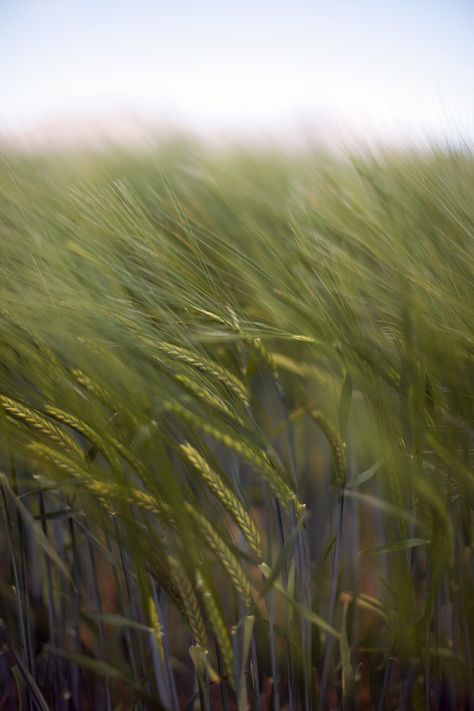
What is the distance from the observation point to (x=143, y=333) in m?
0.47

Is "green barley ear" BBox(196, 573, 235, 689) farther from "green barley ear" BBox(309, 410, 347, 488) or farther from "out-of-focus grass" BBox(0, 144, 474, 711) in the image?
"green barley ear" BBox(309, 410, 347, 488)

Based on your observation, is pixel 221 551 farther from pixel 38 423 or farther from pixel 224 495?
pixel 38 423

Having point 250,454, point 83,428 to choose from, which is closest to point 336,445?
point 250,454

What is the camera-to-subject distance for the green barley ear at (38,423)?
0.45m

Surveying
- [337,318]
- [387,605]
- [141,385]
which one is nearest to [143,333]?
[141,385]

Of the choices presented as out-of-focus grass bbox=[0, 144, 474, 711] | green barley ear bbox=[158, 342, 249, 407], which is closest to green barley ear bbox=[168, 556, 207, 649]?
out-of-focus grass bbox=[0, 144, 474, 711]

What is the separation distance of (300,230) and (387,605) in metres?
0.32

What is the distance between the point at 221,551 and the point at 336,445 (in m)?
0.11

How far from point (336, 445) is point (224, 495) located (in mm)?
90

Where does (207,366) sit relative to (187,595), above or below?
above

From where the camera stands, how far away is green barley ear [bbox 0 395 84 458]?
45cm

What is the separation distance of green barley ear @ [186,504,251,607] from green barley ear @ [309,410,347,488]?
3.6 inches

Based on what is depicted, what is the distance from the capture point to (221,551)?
0.44m

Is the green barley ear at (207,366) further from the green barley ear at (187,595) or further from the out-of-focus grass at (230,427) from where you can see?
the green barley ear at (187,595)
